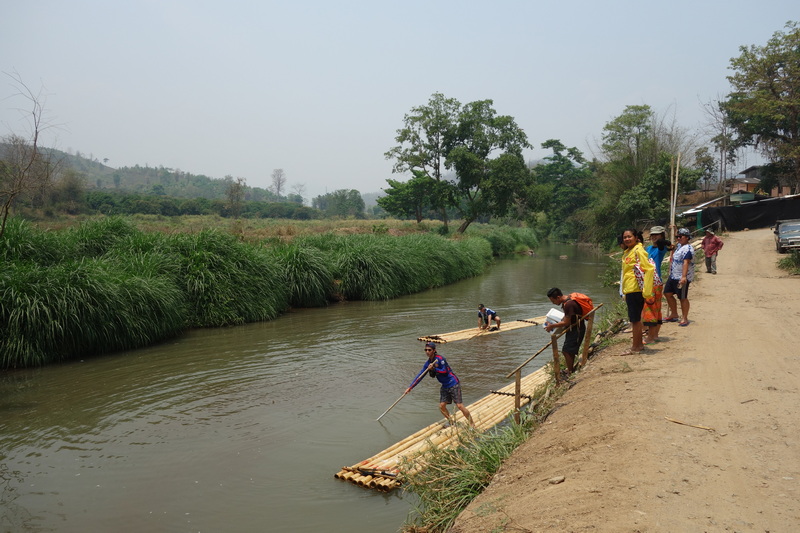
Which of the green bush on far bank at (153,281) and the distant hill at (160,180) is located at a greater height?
the distant hill at (160,180)

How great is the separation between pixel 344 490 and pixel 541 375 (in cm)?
455

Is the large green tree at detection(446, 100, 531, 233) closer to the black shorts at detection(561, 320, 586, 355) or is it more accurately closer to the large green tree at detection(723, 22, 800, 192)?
the large green tree at detection(723, 22, 800, 192)

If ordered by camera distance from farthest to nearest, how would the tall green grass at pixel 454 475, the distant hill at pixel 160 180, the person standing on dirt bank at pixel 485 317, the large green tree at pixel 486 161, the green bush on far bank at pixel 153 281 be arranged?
1. the distant hill at pixel 160 180
2. the large green tree at pixel 486 161
3. the person standing on dirt bank at pixel 485 317
4. the green bush on far bank at pixel 153 281
5. the tall green grass at pixel 454 475

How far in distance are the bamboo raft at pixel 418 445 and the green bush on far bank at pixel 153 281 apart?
832 cm

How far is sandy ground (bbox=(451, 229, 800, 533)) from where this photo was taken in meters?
3.97

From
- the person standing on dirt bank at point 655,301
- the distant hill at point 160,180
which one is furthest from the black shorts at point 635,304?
the distant hill at point 160,180

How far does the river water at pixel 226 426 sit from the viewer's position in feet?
20.7

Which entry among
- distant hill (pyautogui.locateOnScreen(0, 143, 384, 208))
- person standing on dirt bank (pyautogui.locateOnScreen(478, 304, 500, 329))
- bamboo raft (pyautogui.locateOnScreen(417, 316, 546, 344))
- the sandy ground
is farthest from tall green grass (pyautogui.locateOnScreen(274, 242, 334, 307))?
distant hill (pyautogui.locateOnScreen(0, 143, 384, 208))

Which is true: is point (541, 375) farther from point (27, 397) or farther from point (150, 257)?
point (150, 257)

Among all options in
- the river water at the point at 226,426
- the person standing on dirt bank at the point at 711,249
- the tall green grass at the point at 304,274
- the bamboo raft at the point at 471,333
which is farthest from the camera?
the tall green grass at the point at 304,274

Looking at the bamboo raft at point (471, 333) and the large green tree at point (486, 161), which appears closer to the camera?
the bamboo raft at point (471, 333)

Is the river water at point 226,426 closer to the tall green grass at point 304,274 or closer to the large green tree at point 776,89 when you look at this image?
the tall green grass at point 304,274

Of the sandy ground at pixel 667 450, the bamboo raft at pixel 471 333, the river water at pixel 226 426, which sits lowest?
the river water at pixel 226 426

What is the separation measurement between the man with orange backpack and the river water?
2.18m
